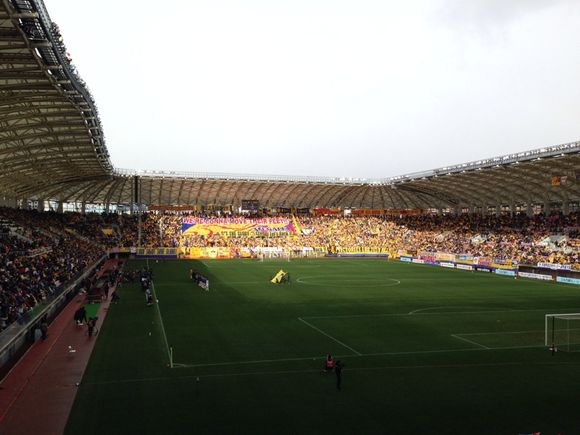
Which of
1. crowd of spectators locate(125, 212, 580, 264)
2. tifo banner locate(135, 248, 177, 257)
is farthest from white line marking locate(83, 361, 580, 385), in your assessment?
tifo banner locate(135, 248, 177, 257)

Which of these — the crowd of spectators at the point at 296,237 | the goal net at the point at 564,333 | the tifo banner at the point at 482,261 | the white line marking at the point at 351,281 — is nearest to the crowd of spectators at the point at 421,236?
the crowd of spectators at the point at 296,237

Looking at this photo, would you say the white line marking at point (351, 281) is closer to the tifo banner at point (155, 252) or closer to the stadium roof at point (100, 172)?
the stadium roof at point (100, 172)

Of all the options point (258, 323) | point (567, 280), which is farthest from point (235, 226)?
point (258, 323)

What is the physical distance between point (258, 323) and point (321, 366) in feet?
27.1

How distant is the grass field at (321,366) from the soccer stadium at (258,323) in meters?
0.09

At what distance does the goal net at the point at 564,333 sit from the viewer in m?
22.5

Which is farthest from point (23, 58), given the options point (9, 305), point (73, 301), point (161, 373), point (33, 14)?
point (73, 301)

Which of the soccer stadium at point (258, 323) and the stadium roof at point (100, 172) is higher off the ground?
the stadium roof at point (100, 172)

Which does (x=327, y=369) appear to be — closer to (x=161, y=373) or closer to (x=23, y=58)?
(x=161, y=373)

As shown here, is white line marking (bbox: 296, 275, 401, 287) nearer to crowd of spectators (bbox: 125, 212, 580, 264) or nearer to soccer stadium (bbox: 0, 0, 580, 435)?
soccer stadium (bbox: 0, 0, 580, 435)

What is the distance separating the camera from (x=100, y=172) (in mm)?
59438

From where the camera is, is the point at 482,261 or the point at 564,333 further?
the point at 482,261

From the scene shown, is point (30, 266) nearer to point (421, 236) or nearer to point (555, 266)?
point (555, 266)

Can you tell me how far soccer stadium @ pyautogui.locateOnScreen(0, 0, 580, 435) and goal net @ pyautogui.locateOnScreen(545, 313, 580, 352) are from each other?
0.12 metres
